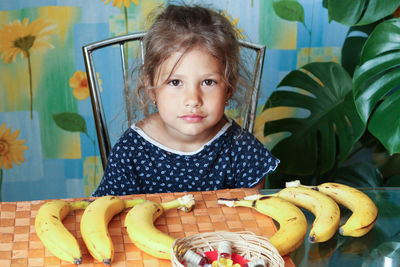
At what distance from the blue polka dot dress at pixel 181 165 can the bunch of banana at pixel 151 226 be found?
39 centimetres

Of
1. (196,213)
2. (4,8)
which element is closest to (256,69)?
(196,213)

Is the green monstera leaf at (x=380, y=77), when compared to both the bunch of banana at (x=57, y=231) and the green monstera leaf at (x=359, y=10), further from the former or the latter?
the bunch of banana at (x=57, y=231)

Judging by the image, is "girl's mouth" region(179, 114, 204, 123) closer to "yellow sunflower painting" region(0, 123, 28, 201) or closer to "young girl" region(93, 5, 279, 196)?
"young girl" region(93, 5, 279, 196)

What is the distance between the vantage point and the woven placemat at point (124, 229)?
2.61 ft

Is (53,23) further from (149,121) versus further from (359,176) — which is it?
(359,176)

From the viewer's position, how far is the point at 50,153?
2.12 m

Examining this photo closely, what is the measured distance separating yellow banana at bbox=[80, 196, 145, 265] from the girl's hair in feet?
1.37

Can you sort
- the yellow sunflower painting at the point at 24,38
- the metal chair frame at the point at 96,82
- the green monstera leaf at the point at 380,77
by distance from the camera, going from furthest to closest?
the yellow sunflower painting at the point at 24,38
the metal chair frame at the point at 96,82
the green monstera leaf at the point at 380,77

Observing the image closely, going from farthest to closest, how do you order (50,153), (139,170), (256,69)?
(50,153)
(256,69)
(139,170)

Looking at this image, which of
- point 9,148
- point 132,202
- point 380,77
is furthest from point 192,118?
point 9,148

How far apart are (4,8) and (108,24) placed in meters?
0.41

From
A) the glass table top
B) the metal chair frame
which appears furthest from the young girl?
the glass table top

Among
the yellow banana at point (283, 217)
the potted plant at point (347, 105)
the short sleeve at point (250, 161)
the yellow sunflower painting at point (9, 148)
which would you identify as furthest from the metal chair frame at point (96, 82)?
the yellow sunflower painting at point (9, 148)

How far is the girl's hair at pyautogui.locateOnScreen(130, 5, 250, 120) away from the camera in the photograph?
1.19 m
